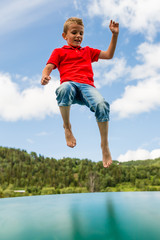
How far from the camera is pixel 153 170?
9838 centimetres

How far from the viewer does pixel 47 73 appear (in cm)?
331

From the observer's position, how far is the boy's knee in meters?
3.00

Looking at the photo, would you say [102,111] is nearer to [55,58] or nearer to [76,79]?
[76,79]

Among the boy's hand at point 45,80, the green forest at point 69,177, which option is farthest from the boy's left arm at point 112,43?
the green forest at point 69,177

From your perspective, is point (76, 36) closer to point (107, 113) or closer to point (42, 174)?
point (107, 113)

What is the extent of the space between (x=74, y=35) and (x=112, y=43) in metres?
0.66

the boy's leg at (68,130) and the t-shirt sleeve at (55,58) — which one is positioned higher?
the t-shirt sleeve at (55,58)

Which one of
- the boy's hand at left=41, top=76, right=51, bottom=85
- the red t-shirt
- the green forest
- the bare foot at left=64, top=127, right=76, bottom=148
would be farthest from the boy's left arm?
the green forest

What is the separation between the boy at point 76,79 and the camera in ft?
10.1

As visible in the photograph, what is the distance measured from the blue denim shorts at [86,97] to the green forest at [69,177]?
67.0m

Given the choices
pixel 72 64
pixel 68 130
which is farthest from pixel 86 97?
pixel 68 130

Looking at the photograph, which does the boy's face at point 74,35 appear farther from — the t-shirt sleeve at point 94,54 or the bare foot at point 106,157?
the bare foot at point 106,157

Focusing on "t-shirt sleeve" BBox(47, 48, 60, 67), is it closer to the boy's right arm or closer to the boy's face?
the boy's right arm

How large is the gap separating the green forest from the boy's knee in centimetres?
6698
